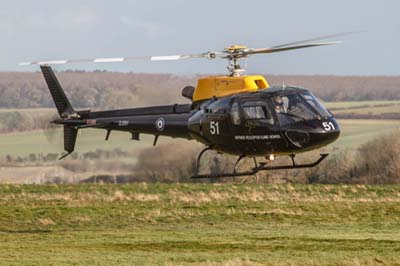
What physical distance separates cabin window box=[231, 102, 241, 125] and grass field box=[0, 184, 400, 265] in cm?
299

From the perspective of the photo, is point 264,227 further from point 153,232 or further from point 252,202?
point 252,202

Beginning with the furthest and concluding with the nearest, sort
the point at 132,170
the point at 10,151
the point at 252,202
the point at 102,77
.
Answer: the point at 102,77 → the point at 10,151 → the point at 132,170 → the point at 252,202

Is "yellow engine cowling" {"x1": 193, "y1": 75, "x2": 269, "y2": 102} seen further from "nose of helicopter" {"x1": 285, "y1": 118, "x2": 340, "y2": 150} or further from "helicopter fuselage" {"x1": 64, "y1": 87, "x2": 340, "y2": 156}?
"nose of helicopter" {"x1": 285, "y1": 118, "x2": 340, "y2": 150}

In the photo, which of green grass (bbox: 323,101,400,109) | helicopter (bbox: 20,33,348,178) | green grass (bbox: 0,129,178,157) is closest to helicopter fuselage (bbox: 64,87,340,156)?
helicopter (bbox: 20,33,348,178)

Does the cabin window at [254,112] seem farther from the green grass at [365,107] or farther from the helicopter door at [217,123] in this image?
the green grass at [365,107]

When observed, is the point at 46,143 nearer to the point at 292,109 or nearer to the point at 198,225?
the point at 198,225

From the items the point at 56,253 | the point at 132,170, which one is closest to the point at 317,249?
the point at 56,253

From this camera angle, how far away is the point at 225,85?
3378 centimetres

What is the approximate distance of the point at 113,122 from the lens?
3672 centimetres

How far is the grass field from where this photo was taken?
30859 mm

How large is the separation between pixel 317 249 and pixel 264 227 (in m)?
7.61

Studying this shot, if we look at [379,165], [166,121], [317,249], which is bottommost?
[379,165]

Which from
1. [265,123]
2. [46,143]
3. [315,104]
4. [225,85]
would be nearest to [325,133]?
[315,104]

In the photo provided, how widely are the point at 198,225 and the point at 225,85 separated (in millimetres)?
8162
